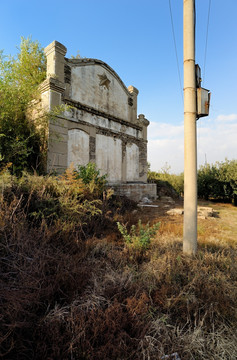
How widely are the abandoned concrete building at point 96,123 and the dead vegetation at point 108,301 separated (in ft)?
15.3

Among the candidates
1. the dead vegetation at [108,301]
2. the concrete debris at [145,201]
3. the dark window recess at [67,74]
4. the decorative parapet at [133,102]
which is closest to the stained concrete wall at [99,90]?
the dark window recess at [67,74]

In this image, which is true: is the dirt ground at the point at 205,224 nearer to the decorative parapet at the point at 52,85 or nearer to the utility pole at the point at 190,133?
the utility pole at the point at 190,133

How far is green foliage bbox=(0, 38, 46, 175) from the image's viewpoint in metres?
6.34

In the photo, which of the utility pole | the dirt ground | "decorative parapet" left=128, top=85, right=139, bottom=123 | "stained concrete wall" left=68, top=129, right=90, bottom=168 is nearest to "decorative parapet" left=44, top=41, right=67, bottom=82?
"stained concrete wall" left=68, top=129, right=90, bottom=168

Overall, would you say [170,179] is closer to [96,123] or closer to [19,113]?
[96,123]

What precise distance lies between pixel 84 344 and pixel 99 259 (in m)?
1.44

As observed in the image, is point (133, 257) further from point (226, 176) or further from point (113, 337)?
point (226, 176)

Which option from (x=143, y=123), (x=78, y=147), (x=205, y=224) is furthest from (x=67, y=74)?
(x=205, y=224)

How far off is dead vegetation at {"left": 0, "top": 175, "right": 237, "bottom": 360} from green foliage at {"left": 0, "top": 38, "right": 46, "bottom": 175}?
371cm

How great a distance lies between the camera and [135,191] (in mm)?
9914

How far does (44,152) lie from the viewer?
286 inches

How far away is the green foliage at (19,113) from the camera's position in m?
6.34

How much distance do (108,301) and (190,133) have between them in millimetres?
2498

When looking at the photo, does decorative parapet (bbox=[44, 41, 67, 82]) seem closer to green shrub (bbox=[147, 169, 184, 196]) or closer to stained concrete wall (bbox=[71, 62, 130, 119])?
stained concrete wall (bbox=[71, 62, 130, 119])
